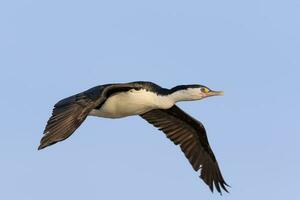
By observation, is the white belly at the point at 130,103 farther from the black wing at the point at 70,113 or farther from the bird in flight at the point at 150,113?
the black wing at the point at 70,113

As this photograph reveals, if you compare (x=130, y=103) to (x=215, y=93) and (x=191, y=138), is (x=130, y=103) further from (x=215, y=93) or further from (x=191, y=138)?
(x=191, y=138)

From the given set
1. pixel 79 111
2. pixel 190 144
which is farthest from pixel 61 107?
pixel 190 144

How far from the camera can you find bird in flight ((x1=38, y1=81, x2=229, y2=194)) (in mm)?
15117

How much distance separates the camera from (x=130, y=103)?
1773 cm

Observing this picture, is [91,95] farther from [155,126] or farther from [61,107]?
[155,126]

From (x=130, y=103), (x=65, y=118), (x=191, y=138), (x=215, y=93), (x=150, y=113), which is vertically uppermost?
(x=215, y=93)

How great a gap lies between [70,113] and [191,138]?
6076 mm

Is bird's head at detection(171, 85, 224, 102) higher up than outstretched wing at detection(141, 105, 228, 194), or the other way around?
bird's head at detection(171, 85, 224, 102)

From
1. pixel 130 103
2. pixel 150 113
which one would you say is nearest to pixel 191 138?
pixel 150 113

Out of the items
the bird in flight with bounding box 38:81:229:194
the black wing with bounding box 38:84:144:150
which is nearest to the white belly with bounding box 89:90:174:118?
the bird in flight with bounding box 38:81:229:194

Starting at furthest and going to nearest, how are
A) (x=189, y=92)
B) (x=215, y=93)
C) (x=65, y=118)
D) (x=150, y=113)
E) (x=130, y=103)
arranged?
(x=150, y=113)
(x=215, y=93)
(x=189, y=92)
(x=130, y=103)
(x=65, y=118)

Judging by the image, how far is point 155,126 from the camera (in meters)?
20.6

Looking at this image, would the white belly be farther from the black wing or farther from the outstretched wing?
the outstretched wing

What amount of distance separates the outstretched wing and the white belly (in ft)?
8.14
